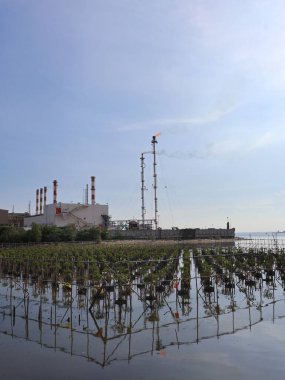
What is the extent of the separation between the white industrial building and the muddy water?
75.4 metres

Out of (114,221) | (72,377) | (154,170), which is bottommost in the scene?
(72,377)

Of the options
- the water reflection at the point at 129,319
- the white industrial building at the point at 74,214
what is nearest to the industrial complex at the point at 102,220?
the white industrial building at the point at 74,214

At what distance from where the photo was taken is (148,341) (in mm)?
14898

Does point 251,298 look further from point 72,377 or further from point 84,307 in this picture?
point 72,377

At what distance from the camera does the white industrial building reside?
315 feet

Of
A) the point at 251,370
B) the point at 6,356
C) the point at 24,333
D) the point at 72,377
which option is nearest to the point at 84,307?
the point at 24,333

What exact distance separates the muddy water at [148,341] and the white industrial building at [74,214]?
248ft

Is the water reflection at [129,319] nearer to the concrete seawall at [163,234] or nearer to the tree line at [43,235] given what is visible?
the tree line at [43,235]

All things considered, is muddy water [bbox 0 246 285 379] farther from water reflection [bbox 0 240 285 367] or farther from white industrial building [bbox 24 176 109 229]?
white industrial building [bbox 24 176 109 229]

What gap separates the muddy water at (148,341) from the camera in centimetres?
1204

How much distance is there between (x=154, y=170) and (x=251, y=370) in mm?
81446

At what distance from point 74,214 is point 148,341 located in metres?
84.8

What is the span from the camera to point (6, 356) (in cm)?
1322

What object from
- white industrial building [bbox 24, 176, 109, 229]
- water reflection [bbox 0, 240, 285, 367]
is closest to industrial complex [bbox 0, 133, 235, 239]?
white industrial building [bbox 24, 176, 109, 229]
